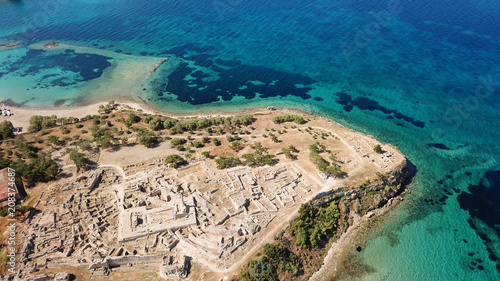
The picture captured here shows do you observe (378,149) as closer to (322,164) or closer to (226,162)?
(322,164)

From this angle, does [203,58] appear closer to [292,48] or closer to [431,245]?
[292,48]

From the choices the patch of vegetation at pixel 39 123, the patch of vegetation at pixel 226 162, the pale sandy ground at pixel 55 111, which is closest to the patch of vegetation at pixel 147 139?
the pale sandy ground at pixel 55 111

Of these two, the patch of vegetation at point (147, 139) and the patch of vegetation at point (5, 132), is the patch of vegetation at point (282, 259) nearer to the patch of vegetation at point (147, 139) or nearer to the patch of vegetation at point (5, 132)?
the patch of vegetation at point (147, 139)

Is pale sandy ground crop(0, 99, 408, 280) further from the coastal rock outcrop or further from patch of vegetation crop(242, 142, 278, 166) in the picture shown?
the coastal rock outcrop

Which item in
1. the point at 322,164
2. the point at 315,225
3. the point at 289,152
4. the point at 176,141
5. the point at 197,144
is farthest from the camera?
the point at 176,141

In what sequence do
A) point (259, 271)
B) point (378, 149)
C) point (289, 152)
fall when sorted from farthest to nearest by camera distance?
point (378, 149)
point (289, 152)
point (259, 271)

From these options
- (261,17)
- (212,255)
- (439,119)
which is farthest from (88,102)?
(439,119)

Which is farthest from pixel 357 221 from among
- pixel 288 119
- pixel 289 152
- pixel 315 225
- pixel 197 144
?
pixel 197 144
